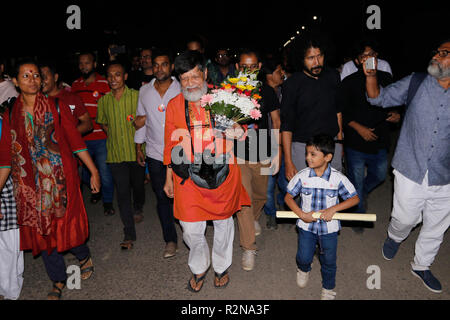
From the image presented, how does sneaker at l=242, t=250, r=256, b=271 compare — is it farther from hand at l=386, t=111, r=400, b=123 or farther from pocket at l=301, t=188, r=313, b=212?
hand at l=386, t=111, r=400, b=123

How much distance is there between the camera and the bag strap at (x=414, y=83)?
3338mm

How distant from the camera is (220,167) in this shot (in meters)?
3.19

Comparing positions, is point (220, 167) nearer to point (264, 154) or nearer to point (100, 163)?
point (264, 154)

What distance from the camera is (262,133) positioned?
4.12 m

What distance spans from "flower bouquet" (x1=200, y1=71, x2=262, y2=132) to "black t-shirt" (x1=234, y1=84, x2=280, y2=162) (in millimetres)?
703

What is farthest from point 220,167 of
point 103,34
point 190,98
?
point 103,34

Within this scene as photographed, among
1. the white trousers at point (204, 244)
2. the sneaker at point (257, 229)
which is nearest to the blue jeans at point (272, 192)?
the sneaker at point (257, 229)

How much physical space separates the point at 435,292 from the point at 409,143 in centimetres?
156

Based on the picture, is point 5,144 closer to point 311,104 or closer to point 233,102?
point 233,102

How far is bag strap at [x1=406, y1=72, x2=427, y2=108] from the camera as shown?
334cm

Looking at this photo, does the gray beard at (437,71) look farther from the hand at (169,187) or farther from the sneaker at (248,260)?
the hand at (169,187)

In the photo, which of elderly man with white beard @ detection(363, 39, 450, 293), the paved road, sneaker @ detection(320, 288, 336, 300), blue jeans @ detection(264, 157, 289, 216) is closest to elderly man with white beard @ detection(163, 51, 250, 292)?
the paved road

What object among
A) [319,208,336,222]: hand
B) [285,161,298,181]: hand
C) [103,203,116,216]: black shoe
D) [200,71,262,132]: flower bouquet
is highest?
[200,71,262,132]: flower bouquet

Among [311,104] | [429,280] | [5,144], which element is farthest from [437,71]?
[5,144]
